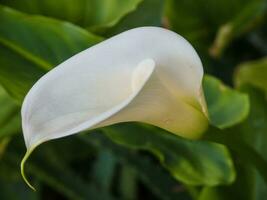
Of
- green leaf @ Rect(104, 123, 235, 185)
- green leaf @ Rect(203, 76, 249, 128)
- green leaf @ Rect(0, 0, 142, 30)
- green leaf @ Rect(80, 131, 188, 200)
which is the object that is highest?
green leaf @ Rect(0, 0, 142, 30)

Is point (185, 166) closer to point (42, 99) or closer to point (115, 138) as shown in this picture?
point (115, 138)

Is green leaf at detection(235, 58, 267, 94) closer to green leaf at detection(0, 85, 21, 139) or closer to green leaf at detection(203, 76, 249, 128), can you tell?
green leaf at detection(203, 76, 249, 128)

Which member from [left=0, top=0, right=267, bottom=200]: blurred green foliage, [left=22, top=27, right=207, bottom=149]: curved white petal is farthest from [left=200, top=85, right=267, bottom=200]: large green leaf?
[left=22, top=27, right=207, bottom=149]: curved white petal

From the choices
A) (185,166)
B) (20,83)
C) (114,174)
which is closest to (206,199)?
(185,166)

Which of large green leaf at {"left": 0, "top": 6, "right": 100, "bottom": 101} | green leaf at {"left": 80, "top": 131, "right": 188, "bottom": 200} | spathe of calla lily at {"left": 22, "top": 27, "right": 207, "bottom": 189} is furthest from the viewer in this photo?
green leaf at {"left": 80, "top": 131, "right": 188, "bottom": 200}

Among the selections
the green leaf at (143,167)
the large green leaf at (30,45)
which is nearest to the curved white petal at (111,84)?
the large green leaf at (30,45)

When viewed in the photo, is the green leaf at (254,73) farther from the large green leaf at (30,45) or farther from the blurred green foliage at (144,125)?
the large green leaf at (30,45)
